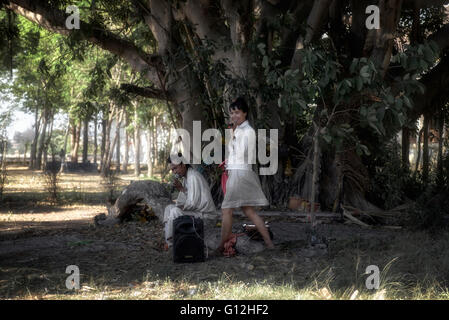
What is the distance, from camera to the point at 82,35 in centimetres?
982

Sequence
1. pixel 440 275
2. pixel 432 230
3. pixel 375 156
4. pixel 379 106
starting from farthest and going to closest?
pixel 375 156 < pixel 432 230 < pixel 379 106 < pixel 440 275

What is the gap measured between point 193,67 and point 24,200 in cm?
707

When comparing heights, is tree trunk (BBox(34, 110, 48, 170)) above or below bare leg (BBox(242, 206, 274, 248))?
above

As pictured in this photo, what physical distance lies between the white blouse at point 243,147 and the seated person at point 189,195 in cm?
54

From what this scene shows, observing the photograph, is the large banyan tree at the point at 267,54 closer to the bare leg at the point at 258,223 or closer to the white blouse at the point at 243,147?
the bare leg at the point at 258,223

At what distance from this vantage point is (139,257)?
6.19m

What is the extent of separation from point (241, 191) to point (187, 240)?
2.98 ft

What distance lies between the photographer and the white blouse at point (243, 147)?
5895mm

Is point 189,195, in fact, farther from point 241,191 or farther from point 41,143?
point 41,143

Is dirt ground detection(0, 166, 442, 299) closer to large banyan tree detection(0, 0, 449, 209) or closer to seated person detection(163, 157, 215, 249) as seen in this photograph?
seated person detection(163, 157, 215, 249)

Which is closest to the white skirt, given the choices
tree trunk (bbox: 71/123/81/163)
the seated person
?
the seated person

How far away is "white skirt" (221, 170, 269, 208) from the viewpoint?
591 cm

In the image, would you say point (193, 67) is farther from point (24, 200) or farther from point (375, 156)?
point (24, 200)
